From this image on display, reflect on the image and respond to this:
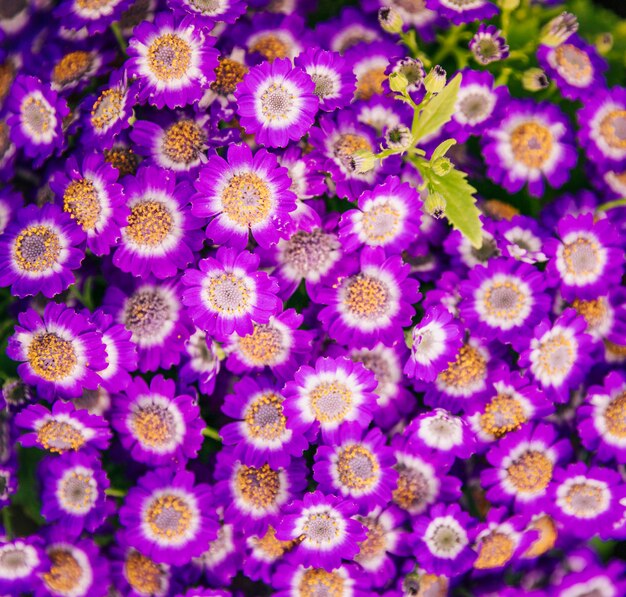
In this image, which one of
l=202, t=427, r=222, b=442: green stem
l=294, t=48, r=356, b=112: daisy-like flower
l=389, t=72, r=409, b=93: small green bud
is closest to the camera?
l=389, t=72, r=409, b=93: small green bud

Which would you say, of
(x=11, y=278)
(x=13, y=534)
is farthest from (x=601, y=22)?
(x=13, y=534)

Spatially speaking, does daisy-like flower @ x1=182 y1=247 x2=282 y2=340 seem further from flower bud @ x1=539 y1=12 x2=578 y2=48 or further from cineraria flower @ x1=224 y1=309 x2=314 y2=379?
flower bud @ x1=539 y1=12 x2=578 y2=48

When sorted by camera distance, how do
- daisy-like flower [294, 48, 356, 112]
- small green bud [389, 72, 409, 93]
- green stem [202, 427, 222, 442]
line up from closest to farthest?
small green bud [389, 72, 409, 93]
daisy-like flower [294, 48, 356, 112]
green stem [202, 427, 222, 442]

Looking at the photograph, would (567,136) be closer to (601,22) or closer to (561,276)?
(561,276)

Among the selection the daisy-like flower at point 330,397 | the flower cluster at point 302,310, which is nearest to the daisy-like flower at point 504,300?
the flower cluster at point 302,310

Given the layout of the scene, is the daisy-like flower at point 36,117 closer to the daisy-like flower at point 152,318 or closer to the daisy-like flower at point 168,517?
the daisy-like flower at point 152,318

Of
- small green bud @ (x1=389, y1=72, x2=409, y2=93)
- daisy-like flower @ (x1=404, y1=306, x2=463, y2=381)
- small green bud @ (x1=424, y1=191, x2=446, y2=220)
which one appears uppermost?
small green bud @ (x1=389, y1=72, x2=409, y2=93)

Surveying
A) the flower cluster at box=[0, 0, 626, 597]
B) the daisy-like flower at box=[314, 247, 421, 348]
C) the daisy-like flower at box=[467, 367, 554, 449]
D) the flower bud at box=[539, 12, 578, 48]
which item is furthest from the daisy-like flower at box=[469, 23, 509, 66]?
the daisy-like flower at box=[467, 367, 554, 449]
